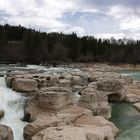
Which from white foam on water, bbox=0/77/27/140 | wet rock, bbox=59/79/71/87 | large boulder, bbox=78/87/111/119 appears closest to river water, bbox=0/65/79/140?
white foam on water, bbox=0/77/27/140

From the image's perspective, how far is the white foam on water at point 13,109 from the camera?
1661 cm

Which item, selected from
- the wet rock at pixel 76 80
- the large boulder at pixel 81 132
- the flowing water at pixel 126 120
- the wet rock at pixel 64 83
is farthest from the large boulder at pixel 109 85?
the large boulder at pixel 81 132

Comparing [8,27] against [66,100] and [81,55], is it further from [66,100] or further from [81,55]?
[66,100]

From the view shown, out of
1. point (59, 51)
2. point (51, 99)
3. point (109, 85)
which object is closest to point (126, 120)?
point (51, 99)

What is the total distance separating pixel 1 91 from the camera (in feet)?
74.4

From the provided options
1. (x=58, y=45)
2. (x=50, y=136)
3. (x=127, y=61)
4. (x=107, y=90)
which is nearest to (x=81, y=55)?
(x=58, y=45)

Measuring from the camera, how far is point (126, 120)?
20.9m

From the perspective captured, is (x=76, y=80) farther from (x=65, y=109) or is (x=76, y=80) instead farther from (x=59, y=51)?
(x=59, y=51)

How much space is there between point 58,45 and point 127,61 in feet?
81.0

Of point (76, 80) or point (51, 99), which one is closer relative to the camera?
point (51, 99)

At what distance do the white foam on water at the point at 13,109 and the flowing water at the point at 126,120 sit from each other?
500 centimetres

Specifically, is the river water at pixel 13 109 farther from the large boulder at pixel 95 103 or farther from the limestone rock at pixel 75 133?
the large boulder at pixel 95 103

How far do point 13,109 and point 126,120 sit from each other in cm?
705

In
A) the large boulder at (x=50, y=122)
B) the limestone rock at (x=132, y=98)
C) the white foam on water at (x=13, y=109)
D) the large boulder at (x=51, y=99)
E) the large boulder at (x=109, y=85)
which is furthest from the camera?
the limestone rock at (x=132, y=98)
